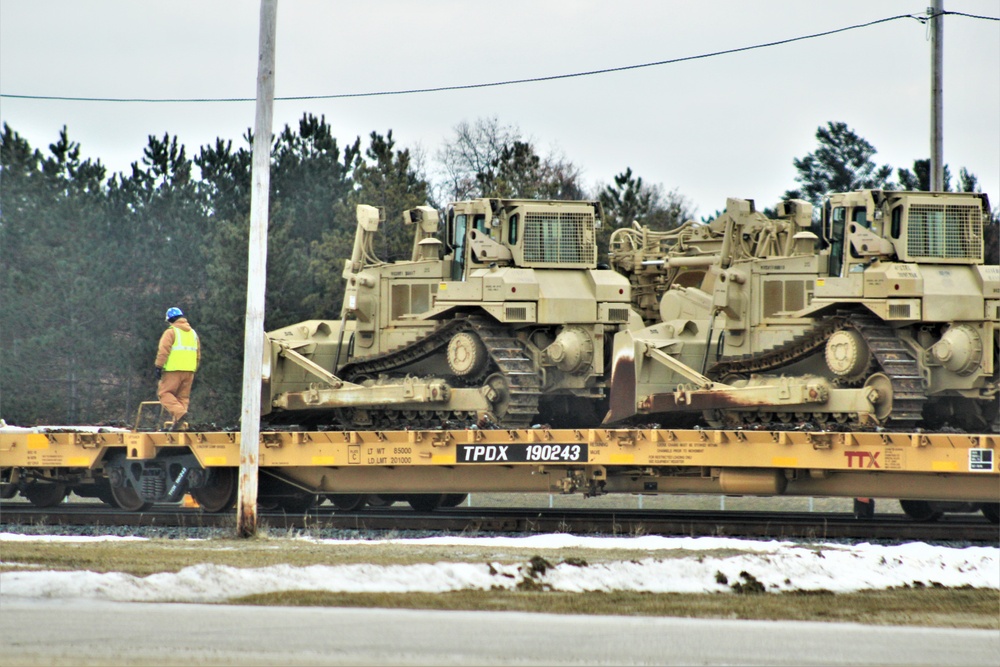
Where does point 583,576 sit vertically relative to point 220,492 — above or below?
below

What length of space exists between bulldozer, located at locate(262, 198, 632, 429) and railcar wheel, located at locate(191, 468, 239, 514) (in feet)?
5.02

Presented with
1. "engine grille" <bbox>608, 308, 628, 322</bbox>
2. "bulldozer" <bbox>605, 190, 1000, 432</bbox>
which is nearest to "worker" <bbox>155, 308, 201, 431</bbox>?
"engine grille" <bbox>608, 308, 628, 322</bbox>

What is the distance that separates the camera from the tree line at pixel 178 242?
118 feet

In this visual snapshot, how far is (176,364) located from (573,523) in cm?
555

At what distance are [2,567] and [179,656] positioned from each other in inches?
152

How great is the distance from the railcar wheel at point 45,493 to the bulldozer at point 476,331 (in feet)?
9.79

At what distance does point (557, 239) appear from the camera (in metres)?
18.7

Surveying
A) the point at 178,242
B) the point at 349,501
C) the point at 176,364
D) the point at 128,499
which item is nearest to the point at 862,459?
the point at 349,501

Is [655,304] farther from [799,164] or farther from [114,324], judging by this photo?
[799,164]

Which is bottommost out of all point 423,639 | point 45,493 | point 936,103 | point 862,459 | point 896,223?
point 423,639

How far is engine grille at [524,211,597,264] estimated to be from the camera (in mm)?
18672

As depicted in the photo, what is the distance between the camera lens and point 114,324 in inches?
1527

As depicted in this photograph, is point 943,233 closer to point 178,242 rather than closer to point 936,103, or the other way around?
point 936,103

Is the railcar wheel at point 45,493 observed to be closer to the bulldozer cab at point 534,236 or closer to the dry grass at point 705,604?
the bulldozer cab at point 534,236
